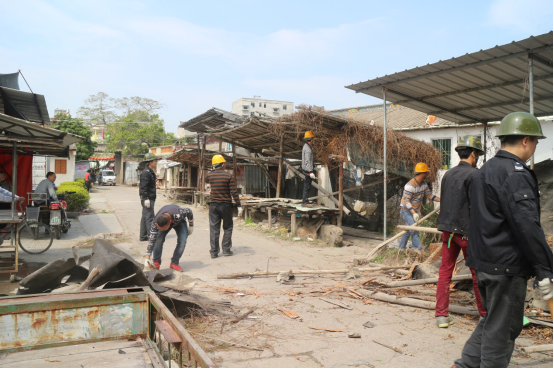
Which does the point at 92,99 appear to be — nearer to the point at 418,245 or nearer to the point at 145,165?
the point at 145,165

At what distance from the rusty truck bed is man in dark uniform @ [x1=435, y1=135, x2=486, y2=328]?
3042 mm

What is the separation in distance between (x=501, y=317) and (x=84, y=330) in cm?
305

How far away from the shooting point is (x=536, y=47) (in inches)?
235

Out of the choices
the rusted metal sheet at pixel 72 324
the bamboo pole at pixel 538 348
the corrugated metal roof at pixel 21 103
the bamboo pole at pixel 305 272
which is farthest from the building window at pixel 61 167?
the bamboo pole at pixel 538 348

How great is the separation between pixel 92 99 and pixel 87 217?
41701mm

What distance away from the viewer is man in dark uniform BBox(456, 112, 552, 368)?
8.89 feet

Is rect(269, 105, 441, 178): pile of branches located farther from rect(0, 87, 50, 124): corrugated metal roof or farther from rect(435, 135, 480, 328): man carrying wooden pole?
rect(0, 87, 50, 124): corrugated metal roof

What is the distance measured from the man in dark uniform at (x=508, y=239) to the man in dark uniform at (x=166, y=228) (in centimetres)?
496

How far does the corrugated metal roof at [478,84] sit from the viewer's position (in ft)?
21.0

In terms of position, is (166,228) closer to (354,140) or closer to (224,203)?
(224,203)

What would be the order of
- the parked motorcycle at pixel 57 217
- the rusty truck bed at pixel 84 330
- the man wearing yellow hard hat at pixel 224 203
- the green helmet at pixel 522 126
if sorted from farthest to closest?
1. the parked motorcycle at pixel 57 217
2. the man wearing yellow hard hat at pixel 224 203
3. the green helmet at pixel 522 126
4. the rusty truck bed at pixel 84 330

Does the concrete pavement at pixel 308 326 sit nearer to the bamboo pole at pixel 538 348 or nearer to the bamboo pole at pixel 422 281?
the bamboo pole at pixel 538 348

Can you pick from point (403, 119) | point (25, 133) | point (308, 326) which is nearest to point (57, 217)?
point (25, 133)

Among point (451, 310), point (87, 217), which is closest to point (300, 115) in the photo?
point (451, 310)
